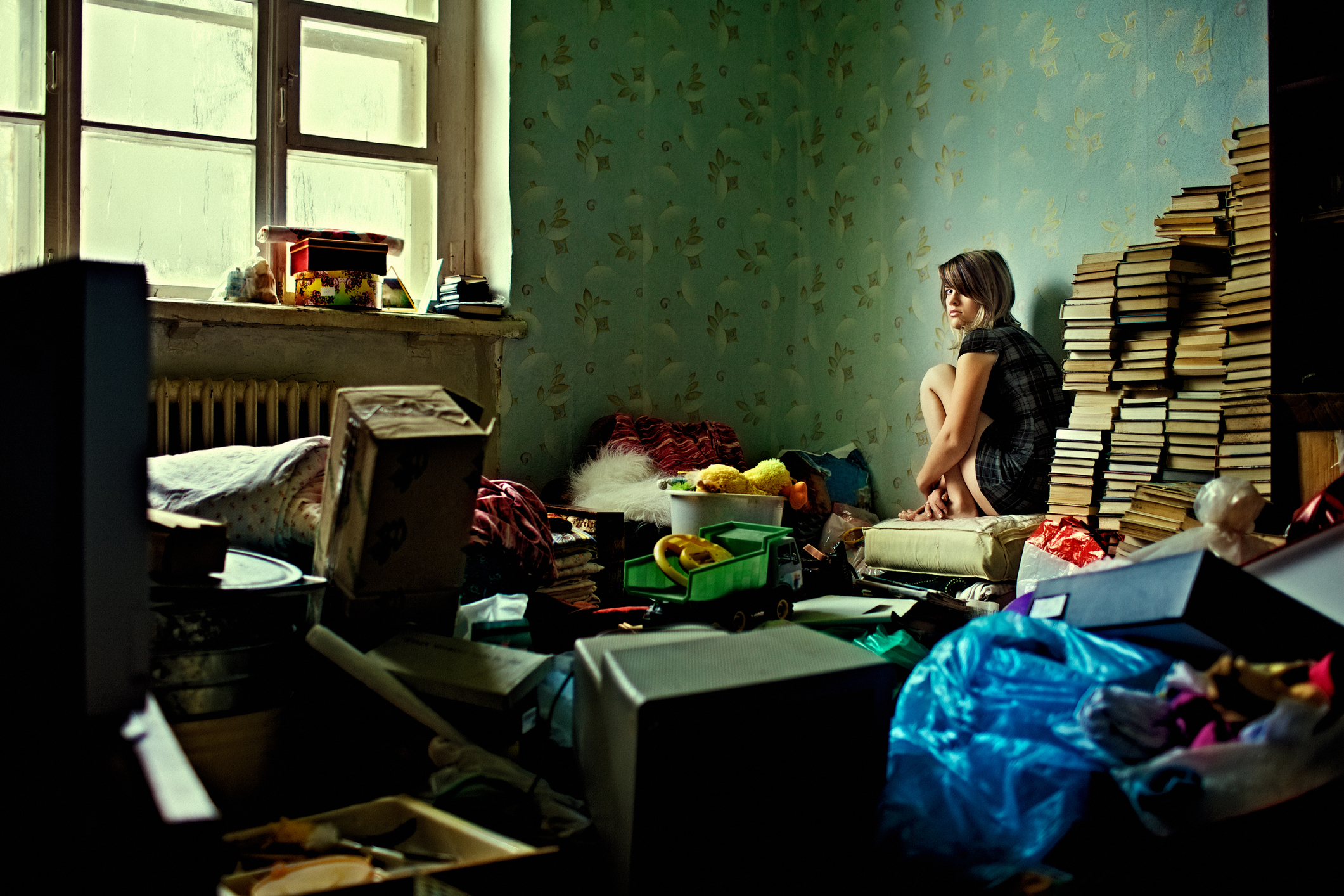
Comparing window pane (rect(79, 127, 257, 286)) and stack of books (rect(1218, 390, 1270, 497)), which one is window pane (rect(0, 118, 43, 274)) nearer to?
window pane (rect(79, 127, 257, 286))

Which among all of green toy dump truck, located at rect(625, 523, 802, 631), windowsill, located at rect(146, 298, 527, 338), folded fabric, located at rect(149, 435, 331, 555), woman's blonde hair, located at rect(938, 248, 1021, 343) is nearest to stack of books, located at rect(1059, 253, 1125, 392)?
woman's blonde hair, located at rect(938, 248, 1021, 343)

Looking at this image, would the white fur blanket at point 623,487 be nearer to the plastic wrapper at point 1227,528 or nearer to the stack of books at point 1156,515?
the stack of books at point 1156,515

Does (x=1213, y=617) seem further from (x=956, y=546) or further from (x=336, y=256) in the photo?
(x=336, y=256)

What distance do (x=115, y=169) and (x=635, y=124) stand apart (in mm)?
1926

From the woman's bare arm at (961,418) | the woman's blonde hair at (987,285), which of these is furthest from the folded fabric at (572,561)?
the woman's blonde hair at (987,285)

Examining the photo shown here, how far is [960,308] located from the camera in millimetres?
3318

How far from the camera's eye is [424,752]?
4.70 ft

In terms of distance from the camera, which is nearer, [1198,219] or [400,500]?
[400,500]

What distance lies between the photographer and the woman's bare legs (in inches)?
129

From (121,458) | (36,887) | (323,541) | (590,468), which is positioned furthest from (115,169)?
(36,887)

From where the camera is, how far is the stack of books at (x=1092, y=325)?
279 centimetres

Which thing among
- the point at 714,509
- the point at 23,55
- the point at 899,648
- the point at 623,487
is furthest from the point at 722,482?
the point at 23,55

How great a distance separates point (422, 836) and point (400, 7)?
3393 millimetres

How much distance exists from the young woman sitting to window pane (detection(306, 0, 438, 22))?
223cm
